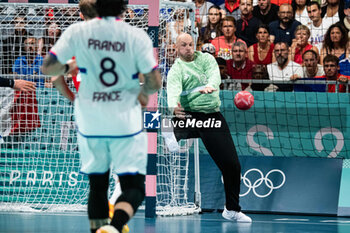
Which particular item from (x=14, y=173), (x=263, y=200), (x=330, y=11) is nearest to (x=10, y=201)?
(x=14, y=173)

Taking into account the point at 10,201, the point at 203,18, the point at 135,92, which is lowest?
the point at 10,201

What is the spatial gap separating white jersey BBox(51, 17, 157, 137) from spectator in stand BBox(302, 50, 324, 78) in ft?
22.2

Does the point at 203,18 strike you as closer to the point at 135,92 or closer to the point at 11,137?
the point at 11,137

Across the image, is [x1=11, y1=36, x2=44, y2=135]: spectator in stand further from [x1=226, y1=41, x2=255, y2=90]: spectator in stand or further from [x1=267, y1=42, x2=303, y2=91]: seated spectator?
[x1=267, y1=42, x2=303, y2=91]: seated spectator

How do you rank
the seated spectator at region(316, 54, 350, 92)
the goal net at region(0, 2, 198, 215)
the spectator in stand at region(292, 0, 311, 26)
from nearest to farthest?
1. the goal net at region(0, 2, 198, 215)
2. the seated spectator at region(316, 54, 350, 92)
3. the spectator in stand at region(292, 0, 311, 26)

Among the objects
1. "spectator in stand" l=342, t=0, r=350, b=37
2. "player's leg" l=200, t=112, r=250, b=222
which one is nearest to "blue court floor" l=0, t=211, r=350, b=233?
"player's leg" l=200, t=112, r=250, b=222

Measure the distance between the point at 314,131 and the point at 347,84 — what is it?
1.01 m

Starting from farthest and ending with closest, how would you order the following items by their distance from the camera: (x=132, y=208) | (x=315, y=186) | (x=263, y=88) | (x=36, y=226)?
(x=263, y=88) → (x=315, y=186) → (x=36, y=226) → (x=132, y=208)

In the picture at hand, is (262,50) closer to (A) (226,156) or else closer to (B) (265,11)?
(B) (265,11)

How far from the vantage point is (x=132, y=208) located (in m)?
3.99

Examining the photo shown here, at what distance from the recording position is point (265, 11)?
36.1ft

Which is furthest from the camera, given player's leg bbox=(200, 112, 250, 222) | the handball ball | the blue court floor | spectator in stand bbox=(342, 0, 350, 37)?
spectator in stand bbox=(342, 0, 350, 37)

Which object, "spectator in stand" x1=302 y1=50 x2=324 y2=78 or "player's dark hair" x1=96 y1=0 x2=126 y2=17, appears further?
"spectator in stand" x1=302 y1=50 x2=324 y2=78

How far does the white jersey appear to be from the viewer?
3924 mm
